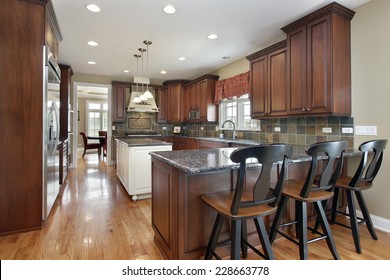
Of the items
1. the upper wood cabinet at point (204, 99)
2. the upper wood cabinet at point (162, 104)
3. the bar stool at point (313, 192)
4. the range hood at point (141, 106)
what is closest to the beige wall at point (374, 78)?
the bar stool at point (313, 192)

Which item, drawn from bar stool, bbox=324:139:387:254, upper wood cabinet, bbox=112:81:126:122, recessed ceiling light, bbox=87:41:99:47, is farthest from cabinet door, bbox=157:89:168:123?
bar stool, bbox=324:139:387:254

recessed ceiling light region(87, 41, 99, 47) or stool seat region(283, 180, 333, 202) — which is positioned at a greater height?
recessed ceiling light region(87, 41, 99, 47)

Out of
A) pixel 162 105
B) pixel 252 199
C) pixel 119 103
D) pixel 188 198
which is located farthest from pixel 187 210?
pixel 162 105

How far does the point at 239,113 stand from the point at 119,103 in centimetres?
340

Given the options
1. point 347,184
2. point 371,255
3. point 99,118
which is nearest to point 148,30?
point 347,184

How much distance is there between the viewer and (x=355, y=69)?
2578 millimetres

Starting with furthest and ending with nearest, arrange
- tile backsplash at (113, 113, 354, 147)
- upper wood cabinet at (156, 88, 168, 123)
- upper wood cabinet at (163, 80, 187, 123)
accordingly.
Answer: upper wood cabinet at (156, 88, 168, 123), upper wood cabinet at (163, 80, 187, 123), tile backsplash at (113, 113, 354, 147)

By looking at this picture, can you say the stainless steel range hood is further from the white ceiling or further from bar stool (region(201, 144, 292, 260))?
bar stool (region(201, 144, 292, 260))

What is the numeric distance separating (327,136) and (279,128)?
86 cm

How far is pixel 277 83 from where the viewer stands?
325cm

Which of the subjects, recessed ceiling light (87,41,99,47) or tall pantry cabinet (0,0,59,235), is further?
recessed ceiling light (87,41,99,47)

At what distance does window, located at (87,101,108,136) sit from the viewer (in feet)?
32.1

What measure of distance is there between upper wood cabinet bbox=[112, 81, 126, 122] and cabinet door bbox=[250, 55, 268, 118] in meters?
3.81
